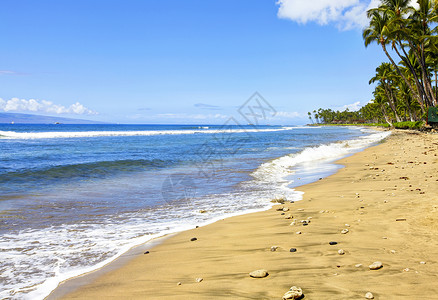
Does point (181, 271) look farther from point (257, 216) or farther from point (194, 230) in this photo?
point (257, 216)

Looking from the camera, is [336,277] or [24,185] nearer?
[336,277]

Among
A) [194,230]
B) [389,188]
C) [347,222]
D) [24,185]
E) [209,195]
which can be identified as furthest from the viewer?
[24,185]

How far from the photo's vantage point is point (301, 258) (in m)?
3.67

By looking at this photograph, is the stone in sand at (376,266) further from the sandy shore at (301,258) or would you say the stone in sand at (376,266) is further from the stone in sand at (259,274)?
the stone in sand at (259,274)

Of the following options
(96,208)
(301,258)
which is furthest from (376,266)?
(96,208)

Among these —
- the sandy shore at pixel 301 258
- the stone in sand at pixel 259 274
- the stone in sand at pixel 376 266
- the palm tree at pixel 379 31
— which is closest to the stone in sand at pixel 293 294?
the sandy shore at pixel 301 258

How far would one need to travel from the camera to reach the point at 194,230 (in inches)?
227

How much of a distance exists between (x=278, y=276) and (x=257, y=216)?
3166mm

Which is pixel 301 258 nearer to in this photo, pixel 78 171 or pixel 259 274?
pixel 259 274

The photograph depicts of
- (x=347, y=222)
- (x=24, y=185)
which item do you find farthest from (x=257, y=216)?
(x=24, y=185)

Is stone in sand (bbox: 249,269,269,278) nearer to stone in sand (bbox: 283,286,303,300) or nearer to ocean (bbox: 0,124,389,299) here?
stone in sand (bbox: 283,286,303,300)

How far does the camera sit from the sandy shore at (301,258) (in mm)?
2936

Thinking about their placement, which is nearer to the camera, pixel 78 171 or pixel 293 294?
pixel 293 294

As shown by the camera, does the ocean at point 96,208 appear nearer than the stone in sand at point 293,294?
No
